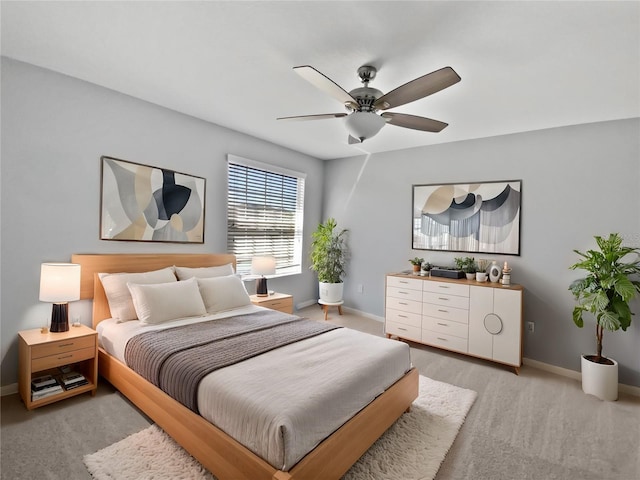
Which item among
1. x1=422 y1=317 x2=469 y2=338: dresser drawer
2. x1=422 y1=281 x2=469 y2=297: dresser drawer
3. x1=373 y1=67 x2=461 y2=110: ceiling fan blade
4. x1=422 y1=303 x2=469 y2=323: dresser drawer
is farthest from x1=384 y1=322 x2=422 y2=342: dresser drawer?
x1=373 y1=67 x2=461 y2=110: ceiling fan blade

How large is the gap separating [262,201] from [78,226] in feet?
7.36

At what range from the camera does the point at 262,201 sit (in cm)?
461

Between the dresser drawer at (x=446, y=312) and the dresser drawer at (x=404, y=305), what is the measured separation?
0.08 metres

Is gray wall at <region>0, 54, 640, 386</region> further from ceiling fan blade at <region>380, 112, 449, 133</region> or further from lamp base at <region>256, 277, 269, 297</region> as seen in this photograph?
ceiling fan blade at <region>380, 112, 449, 133</region>

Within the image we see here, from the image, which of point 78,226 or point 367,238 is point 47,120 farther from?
point 367,238

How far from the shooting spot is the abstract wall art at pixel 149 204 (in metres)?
3.03

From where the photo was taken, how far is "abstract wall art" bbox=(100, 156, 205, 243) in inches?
119

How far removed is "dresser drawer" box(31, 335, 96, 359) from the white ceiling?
7.10 feet

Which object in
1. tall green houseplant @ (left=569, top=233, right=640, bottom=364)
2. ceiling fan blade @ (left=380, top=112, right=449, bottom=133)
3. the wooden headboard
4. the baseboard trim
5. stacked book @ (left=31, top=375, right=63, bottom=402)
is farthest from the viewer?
the baseboard trim

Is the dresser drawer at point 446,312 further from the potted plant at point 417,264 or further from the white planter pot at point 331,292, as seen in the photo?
the white planter pot at point 331,292

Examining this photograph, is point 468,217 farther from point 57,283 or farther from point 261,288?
point 57,283

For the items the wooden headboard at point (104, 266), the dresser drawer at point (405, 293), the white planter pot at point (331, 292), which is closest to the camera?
the wooden headboard at point (104, 266)

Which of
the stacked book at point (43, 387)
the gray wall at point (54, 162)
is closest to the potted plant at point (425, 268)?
the gray wall at point (54, 162)

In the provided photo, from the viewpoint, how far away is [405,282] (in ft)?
13.4
